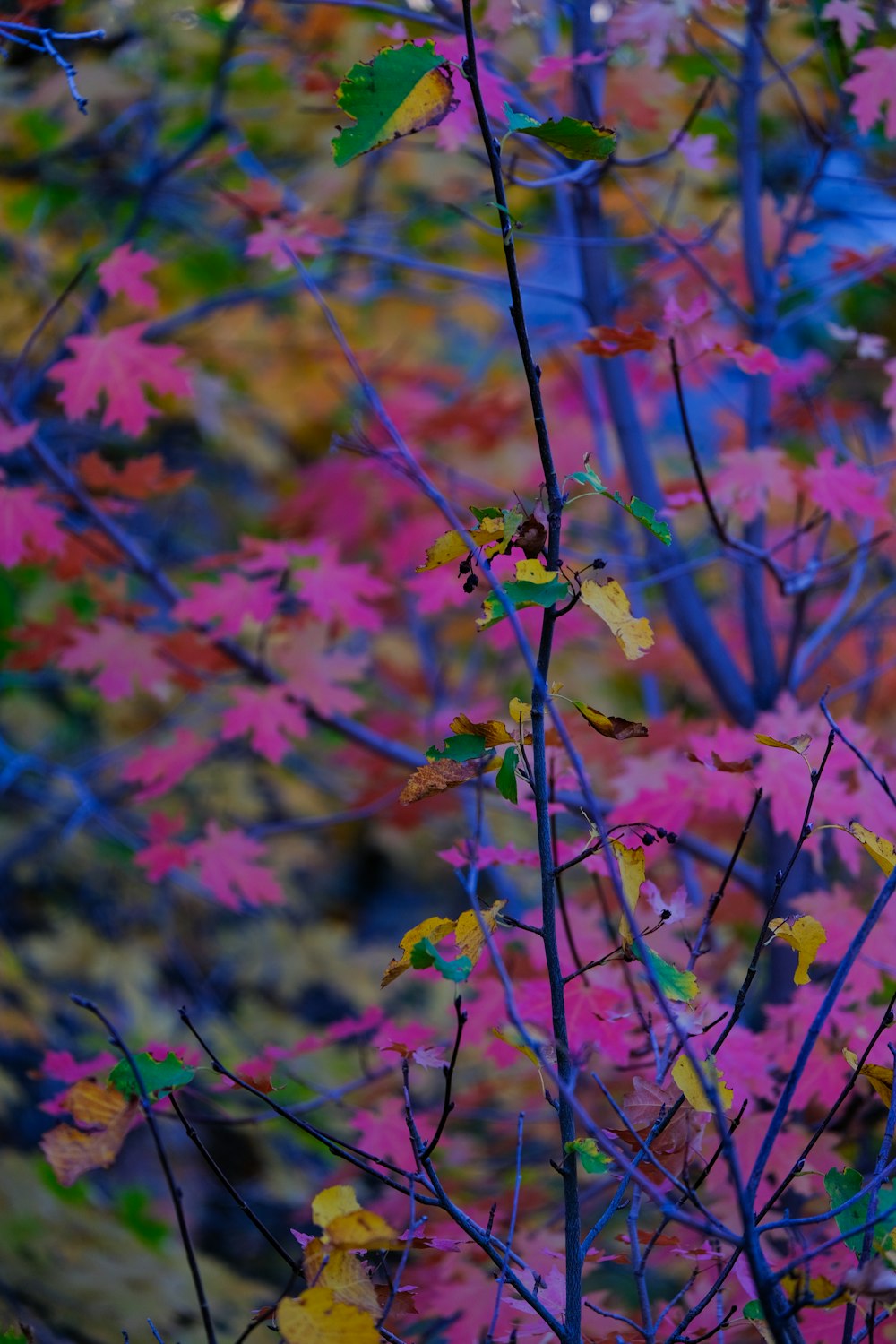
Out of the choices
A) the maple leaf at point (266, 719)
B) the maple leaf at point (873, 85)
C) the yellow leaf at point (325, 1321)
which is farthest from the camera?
the maple leaf at point (266, 719)

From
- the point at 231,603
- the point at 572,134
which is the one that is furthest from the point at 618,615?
the point at 231,603

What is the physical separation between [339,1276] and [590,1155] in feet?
0.79

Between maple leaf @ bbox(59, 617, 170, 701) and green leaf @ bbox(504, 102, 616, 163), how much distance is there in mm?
1513

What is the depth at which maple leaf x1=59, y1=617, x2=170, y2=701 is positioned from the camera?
2221 millimetres

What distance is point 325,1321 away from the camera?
86 cm

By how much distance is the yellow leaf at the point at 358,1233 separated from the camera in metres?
0.87

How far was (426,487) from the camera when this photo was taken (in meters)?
1.08

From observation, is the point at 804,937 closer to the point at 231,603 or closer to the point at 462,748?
the point at 462,748

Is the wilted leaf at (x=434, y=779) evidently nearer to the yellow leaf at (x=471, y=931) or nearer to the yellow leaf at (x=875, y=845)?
the yellow leaf at (x=471, y=931)

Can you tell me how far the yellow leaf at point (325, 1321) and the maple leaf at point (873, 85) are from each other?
1.95m

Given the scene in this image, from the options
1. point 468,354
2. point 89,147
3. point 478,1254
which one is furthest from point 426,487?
point 468,354

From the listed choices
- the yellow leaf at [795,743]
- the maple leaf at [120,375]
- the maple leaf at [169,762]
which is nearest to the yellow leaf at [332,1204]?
the yellow leaf at [795,743]

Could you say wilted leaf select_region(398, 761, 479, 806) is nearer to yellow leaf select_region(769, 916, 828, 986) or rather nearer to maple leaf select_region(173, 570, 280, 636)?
yellow leaf select_region(769, 916, 828, 986)

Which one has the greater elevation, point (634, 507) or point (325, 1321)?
point (634, 507)
